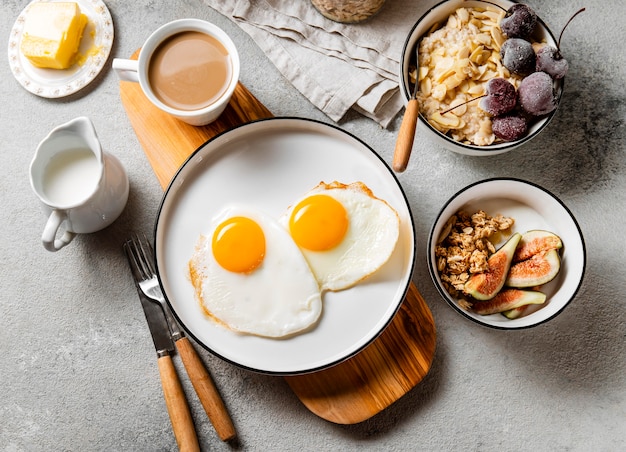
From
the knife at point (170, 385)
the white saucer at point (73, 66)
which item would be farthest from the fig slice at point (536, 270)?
the white saucer at point (73, 66)

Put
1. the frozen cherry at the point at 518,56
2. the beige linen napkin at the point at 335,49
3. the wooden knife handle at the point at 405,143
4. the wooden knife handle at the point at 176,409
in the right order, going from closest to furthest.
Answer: the wooden knife handle at the point at 405,143 < the frozen cherry at the point at 518,56 < the wooden knife handle at the point at 176,409 < the beige linen napkin at the point at 335,49

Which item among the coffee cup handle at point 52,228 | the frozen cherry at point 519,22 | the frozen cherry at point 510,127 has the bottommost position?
the coffee cup handle at point 52,228

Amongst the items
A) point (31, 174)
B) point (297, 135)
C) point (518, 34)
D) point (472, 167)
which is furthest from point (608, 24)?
point (31, 174)

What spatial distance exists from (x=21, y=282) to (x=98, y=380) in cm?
43

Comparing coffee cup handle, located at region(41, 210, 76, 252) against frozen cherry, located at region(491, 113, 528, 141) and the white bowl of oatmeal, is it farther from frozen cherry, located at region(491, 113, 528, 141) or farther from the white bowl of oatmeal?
frozen cherry, located at region(491, 113, 528, 141)

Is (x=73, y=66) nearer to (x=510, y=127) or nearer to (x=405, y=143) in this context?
(x=405, y=143)

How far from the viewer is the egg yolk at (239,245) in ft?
5.49

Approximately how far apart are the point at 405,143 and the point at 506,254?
462mm

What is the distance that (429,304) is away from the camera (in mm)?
1905

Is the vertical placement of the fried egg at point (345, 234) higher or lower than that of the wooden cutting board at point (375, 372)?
higher

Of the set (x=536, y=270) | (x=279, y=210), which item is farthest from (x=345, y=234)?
(x=536, y=270)

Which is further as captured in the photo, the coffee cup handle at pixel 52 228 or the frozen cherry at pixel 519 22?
the frozen cherry at pixel 519 22

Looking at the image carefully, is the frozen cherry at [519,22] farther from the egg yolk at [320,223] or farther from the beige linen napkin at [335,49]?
the egg yolk at [320,223]

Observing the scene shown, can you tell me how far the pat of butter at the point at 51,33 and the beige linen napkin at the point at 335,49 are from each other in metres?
0.55
